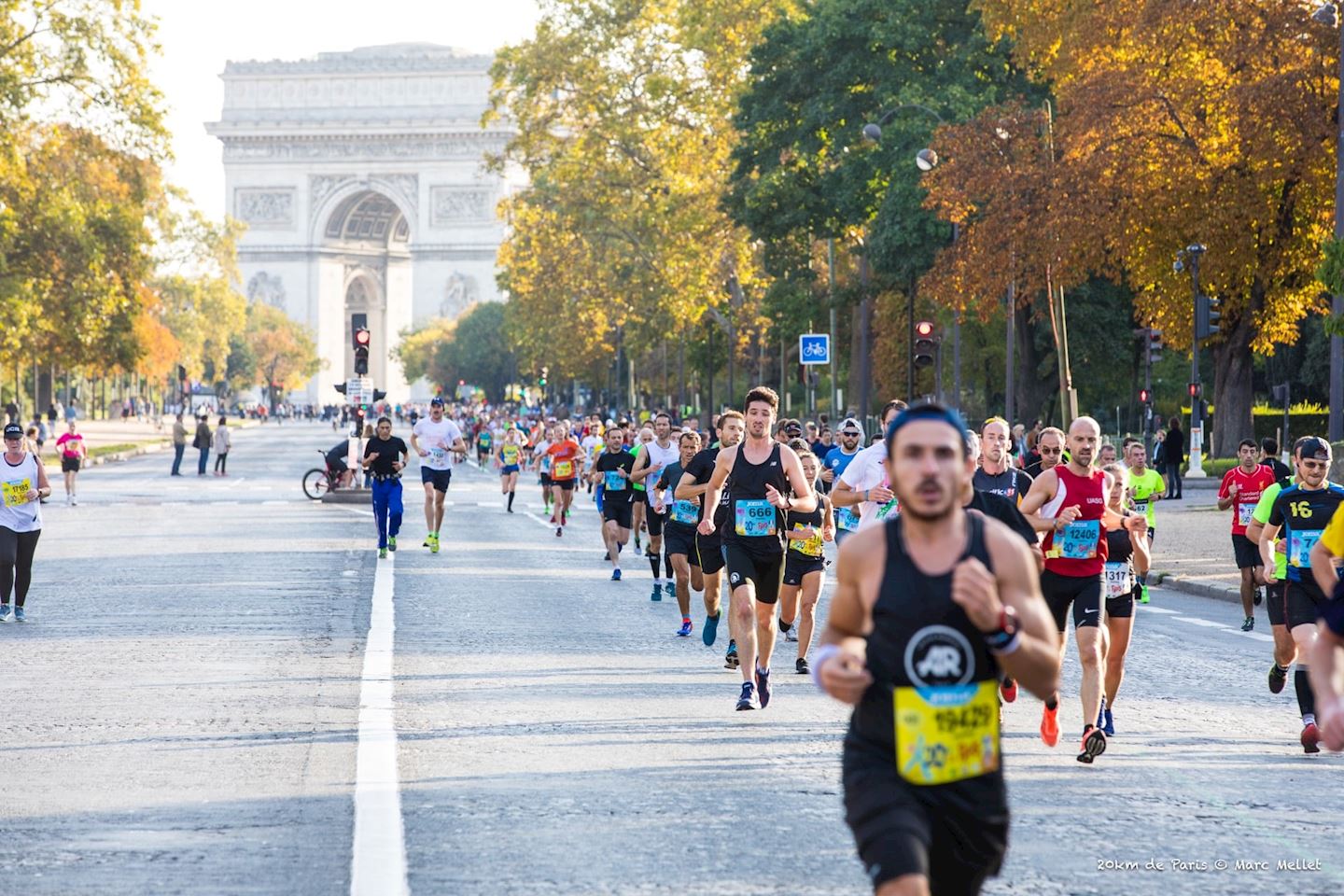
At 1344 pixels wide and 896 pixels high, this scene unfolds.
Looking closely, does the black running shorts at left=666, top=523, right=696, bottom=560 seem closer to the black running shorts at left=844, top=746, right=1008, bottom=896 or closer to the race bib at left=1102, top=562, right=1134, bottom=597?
the race bib at left=1102, top=562, right=1134, bottom=597

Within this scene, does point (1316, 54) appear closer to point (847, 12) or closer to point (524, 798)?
point (847, 12)

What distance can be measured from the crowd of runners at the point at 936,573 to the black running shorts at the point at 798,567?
0.01 meters

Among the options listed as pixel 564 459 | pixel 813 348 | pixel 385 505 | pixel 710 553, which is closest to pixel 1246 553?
pixel 710 553

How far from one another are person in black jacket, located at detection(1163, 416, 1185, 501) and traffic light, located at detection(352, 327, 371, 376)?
14261 millimetres

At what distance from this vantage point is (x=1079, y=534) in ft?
34.2

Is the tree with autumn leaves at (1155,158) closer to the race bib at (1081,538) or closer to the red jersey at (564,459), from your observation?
the red jersey at (564,459)

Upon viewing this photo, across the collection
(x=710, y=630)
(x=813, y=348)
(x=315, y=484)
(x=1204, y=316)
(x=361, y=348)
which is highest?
(x=1204, y=316)

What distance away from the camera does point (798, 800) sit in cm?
878

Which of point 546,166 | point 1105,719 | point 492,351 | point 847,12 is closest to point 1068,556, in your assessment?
point 1105,719

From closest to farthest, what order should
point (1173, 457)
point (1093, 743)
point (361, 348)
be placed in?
point (1093, 743), point (361, 348), point (1173, 457)

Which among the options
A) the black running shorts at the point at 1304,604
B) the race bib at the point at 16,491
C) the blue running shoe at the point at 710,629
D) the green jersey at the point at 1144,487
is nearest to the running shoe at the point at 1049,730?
the black running shorts at the point at 1304,604

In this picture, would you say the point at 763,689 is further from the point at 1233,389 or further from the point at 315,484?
the point at 1233,389

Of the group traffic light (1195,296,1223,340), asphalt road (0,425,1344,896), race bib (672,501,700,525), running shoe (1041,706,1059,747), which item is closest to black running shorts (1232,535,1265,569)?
asphalt road (0,425,1344,896)

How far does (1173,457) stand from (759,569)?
97.5ft
